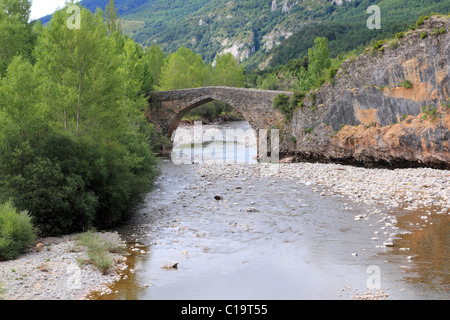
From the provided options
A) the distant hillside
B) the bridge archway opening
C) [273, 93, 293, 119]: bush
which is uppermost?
the distant hillside

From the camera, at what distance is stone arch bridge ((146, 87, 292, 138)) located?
129 feet

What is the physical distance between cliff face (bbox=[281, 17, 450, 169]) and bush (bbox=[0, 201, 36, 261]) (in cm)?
2204

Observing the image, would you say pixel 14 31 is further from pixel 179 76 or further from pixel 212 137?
pixel 179 76

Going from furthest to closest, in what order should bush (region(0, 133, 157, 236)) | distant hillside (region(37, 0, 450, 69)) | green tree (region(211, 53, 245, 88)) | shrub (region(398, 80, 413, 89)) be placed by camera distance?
1. distant hillside (region(37, 0, 450, 69))
2. green tree (region(211, 53, 245, 88))
3. shrub (region(398, 80, 413, 89))
4. bush (region(0, 133, 157, 236))

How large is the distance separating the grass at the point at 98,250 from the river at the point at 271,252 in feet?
1.99

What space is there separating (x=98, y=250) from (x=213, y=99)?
3029 centimetres

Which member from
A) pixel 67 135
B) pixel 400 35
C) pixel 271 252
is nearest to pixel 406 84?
pixel 400 35

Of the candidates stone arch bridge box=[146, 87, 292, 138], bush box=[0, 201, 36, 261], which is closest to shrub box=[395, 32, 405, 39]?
stone arch bridge box=[146, 87, 292, 138]

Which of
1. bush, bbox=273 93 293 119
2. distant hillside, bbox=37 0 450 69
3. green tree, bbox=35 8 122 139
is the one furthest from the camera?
distant hillside, bbox=37 0 450 69

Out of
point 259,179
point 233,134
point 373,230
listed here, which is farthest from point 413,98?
point 233,134

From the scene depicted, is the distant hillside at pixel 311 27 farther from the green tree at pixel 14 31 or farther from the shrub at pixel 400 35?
the green tree at pixel 14 31

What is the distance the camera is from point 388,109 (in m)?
30.3

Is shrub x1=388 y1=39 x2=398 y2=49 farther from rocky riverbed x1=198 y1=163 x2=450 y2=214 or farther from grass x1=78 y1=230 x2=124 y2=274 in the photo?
grass x1=78 y1=230 x2=124 y2=274

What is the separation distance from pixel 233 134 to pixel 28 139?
38.6 m
